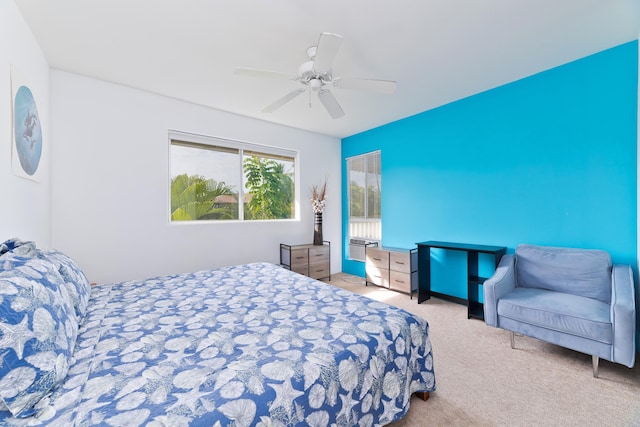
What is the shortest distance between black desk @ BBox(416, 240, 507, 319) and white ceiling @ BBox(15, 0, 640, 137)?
1810 mm

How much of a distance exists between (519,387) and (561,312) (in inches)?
26.1

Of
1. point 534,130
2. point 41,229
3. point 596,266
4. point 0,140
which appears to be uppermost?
point 534,130

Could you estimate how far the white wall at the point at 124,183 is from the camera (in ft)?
8.84

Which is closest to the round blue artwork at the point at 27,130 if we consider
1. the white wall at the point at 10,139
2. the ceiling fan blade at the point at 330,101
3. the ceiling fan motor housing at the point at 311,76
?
the white wall at the point at 10,139

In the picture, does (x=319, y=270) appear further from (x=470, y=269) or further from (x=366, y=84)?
(x=366, y=84)

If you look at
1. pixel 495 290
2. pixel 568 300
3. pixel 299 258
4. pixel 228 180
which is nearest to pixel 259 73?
pixel 228 180

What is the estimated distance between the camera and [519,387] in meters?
1.85

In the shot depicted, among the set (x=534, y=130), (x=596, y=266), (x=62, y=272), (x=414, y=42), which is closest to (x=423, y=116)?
(x=534, y=130)

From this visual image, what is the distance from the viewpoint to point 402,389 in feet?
4.88

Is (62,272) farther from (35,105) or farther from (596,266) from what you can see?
(596,266)

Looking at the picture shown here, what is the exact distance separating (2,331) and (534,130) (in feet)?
13.1

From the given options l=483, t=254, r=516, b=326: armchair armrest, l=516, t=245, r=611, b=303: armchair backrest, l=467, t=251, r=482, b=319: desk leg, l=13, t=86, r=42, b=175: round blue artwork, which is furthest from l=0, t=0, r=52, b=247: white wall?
l=516, t=245, r=611, b=303: armchair backrest

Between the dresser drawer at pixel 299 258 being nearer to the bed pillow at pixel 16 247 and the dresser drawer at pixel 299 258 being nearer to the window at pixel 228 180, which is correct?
the window at pixel 228 180

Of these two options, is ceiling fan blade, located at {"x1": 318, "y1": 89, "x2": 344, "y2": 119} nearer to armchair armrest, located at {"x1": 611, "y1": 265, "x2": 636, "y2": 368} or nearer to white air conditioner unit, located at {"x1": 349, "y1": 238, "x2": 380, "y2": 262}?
armchair armrest, located at {"x1": 611, "y1": 265, "x2": 636, "y2": 368}
